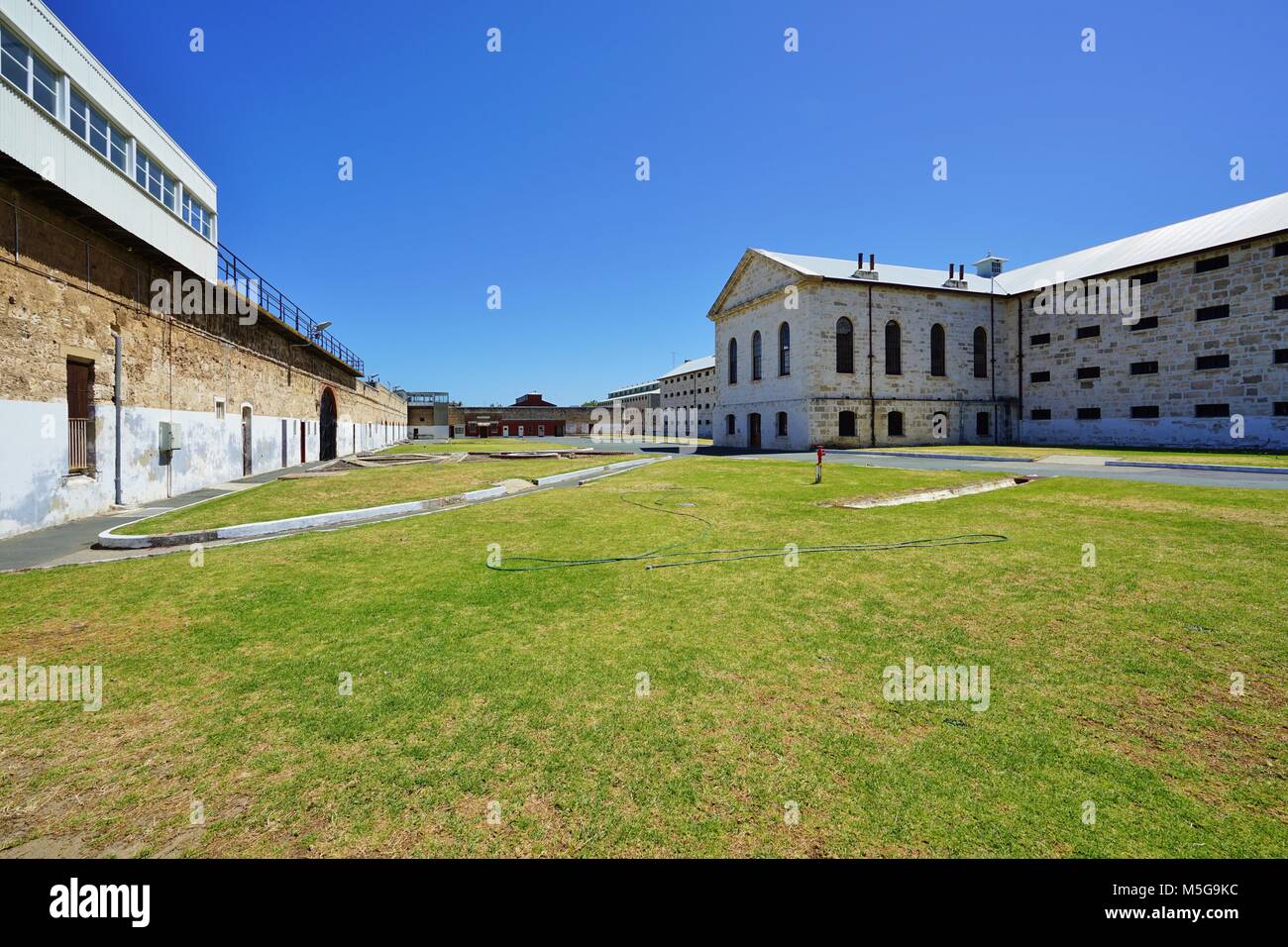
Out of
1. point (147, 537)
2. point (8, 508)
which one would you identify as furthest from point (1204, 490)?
point (8, 508)

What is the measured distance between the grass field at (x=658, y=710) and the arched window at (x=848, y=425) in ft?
93.3

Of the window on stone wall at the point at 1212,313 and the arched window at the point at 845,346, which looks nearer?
the window on stone wall at the point at 1212,313

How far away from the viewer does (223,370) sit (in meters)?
18.2

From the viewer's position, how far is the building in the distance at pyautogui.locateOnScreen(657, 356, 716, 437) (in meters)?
78.5

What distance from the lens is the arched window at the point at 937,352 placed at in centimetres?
3744

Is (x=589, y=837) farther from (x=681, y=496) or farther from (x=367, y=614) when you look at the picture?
(x=681, y=496)

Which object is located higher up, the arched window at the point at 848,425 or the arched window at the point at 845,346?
the arched window at the point at 845,346

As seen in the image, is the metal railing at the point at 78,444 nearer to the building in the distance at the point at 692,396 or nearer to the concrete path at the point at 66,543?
the concrete path at the point at 66,543

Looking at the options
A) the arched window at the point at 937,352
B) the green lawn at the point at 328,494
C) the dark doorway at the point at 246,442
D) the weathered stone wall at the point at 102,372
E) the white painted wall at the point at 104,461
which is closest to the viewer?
the white painted wall at the point at 104,461

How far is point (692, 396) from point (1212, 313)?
Result: 5980 centimetres

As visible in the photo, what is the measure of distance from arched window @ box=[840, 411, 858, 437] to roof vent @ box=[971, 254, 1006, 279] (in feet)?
61.7

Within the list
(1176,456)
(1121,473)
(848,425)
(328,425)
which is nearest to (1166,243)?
(1176,456)

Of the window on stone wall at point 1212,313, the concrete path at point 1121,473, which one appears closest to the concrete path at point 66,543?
the concrete path at point 1121,473

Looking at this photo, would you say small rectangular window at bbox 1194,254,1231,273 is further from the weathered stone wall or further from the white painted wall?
the white painted wall
